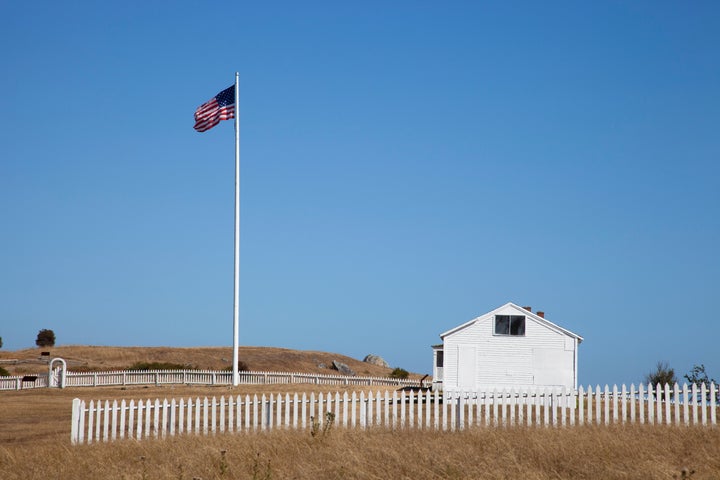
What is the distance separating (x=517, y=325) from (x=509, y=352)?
1.30m

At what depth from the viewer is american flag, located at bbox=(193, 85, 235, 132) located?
4412 cm

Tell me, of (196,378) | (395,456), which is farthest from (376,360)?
(395,456)

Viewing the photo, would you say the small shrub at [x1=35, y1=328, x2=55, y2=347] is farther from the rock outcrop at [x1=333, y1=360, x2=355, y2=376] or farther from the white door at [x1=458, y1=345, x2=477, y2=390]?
the white door at [x1=458, y1=345, x2=477, y2=390]

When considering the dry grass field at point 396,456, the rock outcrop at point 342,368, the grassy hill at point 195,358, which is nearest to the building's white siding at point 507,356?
the dry grass field at point 396,456

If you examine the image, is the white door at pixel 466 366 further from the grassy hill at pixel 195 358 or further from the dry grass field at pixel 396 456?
the grassy hill at pixel 195 358

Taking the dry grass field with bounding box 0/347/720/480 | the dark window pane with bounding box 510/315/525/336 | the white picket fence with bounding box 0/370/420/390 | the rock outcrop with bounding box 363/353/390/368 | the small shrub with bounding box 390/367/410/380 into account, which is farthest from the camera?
the rock outcrop with bounding box 363/353/390/368

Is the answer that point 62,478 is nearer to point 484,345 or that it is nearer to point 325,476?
point 325,476

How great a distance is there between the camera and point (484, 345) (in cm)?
3919

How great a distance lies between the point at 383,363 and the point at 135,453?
6908cm

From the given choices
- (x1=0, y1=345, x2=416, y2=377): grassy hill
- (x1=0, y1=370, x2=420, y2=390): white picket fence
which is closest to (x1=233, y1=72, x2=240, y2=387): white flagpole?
(x1=0, y1=370, x2=420, y2=390): white picket fence

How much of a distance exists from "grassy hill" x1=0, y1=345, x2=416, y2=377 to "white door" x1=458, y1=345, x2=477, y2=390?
3429cm

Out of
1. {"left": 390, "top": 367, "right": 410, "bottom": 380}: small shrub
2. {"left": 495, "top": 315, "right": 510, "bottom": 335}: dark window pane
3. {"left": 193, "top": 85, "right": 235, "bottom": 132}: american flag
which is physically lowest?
{"left": 390, "top": 367, "right": 410, "bottom": 380}: small shrub

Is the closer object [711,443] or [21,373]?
[711,443]

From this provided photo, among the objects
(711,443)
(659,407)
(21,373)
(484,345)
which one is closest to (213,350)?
(21,373)
